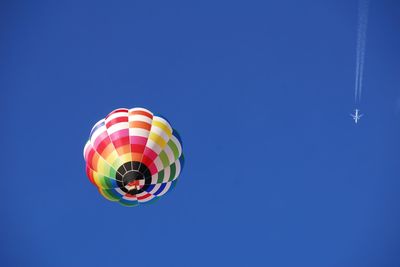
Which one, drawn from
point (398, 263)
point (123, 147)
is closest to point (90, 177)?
point (123, 147)

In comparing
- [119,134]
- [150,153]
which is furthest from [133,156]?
[119,134]

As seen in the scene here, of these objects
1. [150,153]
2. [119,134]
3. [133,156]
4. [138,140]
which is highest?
[119,134]

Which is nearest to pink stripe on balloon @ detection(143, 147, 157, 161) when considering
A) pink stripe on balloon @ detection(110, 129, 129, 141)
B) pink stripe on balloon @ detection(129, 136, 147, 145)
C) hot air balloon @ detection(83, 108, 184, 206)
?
hot air balloon @ detection(83, 108, 184, 206)

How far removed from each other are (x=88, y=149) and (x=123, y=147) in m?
2.19

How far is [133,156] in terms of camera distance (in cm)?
1720

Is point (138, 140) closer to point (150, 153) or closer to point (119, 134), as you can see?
point (150, 153)

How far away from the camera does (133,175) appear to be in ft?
55.5

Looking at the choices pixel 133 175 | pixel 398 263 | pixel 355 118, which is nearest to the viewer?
pixel 133 175

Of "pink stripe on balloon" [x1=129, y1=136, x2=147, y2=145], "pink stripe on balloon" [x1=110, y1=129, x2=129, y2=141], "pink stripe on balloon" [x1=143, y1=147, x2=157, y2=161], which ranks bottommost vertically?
"pink stripe on balloon" [x1=143, y1=147, x2=157, y2=161]

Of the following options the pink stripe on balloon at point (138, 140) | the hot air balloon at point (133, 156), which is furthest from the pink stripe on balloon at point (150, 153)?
the pink stripe on balloon at point (138, 140)

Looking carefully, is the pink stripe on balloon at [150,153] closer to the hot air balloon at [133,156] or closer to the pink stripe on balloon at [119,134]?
the hot air balloon at [133,156]

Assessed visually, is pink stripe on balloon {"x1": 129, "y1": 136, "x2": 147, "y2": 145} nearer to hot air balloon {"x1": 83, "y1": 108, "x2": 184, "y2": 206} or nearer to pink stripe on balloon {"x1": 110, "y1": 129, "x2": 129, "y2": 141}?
hot air balloon {"x1": 83, "y1": 108, "x2": 184, "y2": 206}

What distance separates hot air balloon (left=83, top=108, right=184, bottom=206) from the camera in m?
17.2

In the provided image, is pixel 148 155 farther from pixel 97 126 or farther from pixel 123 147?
pixel 97 126
